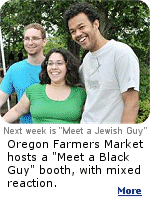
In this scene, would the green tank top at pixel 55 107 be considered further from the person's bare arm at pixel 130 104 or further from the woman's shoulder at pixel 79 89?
the person's bare arm at pixel 130 104

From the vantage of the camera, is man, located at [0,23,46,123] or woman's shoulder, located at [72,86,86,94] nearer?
woman's shoulder, located at [72,86,86,94]

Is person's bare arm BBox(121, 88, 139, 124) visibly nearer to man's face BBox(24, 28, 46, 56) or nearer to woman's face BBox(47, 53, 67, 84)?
woman's face BBox(47, 53, 67, 84)

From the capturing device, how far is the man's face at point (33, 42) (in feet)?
6.05

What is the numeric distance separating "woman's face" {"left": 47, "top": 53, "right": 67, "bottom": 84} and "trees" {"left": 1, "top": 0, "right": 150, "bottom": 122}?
103 centimetres

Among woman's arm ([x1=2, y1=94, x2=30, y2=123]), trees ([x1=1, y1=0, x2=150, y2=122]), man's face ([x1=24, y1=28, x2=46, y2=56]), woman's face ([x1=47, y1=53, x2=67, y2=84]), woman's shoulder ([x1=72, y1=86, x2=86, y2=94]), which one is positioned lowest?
woman's arm ([x1=2, y1=94, x2=30, y2=123])

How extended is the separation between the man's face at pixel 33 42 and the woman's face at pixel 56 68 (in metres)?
0.19

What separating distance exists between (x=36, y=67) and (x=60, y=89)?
0.79 feet

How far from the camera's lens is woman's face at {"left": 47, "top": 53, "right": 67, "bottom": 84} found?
1671 mm

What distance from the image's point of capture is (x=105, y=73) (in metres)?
1.43

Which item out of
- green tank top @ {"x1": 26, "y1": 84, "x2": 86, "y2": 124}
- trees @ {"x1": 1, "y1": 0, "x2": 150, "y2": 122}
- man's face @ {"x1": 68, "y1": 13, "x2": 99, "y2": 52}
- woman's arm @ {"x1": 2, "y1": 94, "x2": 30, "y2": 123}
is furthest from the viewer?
trees @ {"x1": 1, "y1": 0, "x2": 150, "y2": 122}

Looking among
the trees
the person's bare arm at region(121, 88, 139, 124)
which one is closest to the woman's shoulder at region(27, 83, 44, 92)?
the person's bare arm at region(121, 88, 139, 124)

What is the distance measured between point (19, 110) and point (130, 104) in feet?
2.27

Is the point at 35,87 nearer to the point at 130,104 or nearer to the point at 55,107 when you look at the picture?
the point at 55,107
